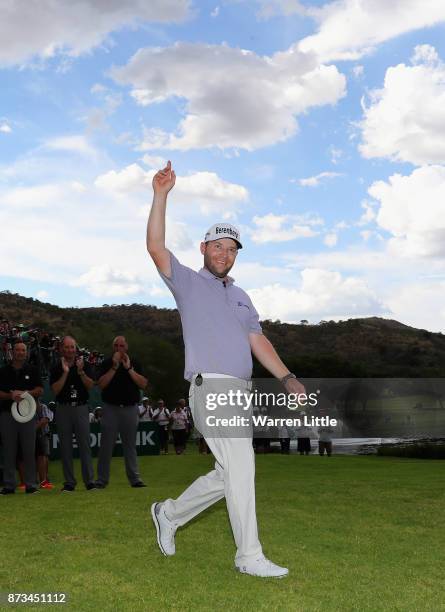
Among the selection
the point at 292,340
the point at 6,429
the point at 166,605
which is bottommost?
the point at 166,605

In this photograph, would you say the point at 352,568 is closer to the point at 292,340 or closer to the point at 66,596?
the point at 66,596

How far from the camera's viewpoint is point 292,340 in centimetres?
13888

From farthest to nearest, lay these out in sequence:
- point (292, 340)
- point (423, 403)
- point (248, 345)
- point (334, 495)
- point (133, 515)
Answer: point (292, 340) → point (423, 403) → point (334, 495) → point (133, 515) → point (248, 345)

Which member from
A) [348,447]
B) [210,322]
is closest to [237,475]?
[210,322]

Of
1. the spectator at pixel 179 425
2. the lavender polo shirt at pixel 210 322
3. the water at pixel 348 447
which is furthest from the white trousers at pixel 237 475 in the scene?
the water at pixel 348 447

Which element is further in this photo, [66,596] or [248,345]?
[248,345]

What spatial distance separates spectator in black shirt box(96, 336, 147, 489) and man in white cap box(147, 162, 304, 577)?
593cm

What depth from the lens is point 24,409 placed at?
36.3 feet

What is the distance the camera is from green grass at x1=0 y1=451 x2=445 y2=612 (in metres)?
4.43

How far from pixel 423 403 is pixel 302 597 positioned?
98063 mm

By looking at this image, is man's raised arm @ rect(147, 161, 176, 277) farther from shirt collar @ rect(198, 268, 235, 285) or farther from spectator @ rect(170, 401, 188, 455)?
spectator @ rect(170, 401, 188, 455)

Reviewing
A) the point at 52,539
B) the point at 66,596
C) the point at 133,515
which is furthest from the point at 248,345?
the point at 133,515

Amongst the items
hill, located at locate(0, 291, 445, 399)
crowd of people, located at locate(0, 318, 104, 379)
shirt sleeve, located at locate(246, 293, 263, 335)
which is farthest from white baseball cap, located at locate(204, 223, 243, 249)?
hill, located at locate(0, 291, 445, 399)

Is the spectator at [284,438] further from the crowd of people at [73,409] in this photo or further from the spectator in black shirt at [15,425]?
the spectator in black shirt at [15,425]
